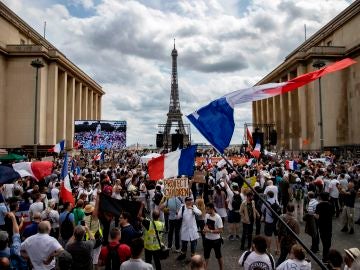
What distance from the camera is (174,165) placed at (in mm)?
9469

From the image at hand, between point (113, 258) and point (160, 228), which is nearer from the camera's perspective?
point (113, 258)

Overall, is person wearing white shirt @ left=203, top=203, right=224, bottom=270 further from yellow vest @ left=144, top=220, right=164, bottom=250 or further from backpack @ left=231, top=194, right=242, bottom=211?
backpack @ left=231, top=194, right=242, bottom=211

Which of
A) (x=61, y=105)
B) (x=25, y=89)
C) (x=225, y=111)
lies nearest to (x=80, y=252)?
(x=225, y=111)

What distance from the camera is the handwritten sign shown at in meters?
9.78

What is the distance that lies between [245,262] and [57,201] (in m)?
8.38

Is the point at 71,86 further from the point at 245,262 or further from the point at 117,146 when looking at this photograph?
the point at 245,262

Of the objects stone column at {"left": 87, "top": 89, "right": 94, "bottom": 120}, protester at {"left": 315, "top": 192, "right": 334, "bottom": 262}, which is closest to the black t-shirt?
protester at {"left": 315, "top": 192, "right": 334, "bottom": 262}

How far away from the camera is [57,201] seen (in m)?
12.2

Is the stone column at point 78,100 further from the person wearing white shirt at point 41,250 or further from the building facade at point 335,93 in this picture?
the person wearing white shirt at point 41,250

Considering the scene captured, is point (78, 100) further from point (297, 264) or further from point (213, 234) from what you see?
point (297, 264)

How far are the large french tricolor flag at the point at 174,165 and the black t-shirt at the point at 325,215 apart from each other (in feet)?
11.0

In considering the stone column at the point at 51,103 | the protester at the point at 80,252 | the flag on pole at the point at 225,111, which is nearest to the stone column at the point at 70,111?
the stone column at the point at 51,103

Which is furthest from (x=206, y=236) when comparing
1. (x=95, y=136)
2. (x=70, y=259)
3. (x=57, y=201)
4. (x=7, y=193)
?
(x=95, y=136)

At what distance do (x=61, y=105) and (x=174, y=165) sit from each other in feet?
157
